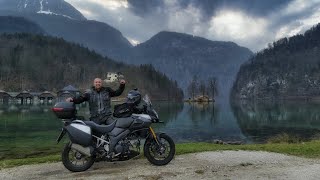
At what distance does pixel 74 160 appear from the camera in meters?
13.9

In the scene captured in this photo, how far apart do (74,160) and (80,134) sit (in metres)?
1.08

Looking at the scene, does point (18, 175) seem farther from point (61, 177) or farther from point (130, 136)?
point (130, 136)

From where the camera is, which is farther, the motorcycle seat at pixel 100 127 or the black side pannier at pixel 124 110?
the black side pannier at pixel 124 110

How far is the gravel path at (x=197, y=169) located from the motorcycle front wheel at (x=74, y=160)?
23cm

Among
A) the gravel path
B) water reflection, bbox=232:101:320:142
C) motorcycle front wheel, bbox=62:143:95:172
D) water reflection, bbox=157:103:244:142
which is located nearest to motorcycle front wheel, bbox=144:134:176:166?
the gravel path

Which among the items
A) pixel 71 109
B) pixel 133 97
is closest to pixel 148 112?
pixel 133 97

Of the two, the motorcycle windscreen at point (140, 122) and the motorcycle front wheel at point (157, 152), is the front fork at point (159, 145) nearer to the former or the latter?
the motorcycle front wheel at point (157, 152)

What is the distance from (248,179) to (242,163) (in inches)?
107

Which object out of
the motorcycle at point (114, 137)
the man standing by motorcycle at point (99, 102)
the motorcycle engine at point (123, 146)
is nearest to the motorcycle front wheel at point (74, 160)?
the motorcycle at point (114, 137)

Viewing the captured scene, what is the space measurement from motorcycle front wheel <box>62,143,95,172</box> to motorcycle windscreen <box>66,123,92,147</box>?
19.1 inches

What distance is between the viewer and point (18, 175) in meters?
13.4

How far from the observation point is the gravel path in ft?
41.3

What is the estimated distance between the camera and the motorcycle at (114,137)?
13.6 meters

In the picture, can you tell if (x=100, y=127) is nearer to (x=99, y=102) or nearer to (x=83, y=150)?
(x=83, y=150)
